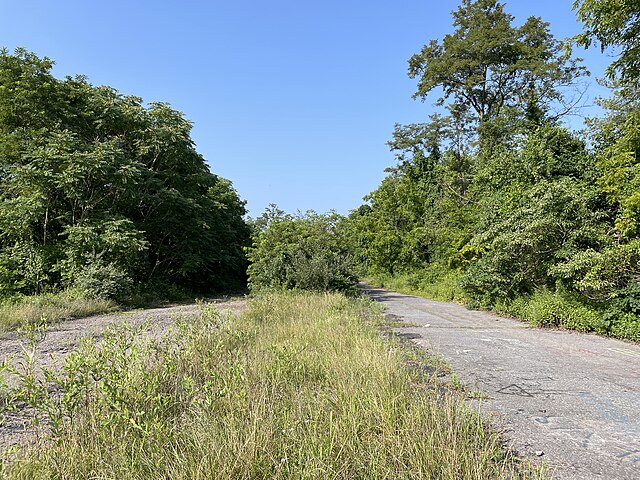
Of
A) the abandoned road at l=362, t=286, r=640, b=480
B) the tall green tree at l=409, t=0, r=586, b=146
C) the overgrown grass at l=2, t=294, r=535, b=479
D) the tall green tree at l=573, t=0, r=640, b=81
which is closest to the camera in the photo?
the overgrown grass at l=2, t=294, r=535, b=479

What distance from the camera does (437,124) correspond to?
3184 cm

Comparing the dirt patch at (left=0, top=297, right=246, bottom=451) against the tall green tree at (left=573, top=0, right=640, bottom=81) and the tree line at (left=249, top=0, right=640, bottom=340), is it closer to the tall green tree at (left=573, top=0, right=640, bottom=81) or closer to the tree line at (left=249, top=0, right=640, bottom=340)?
the tree line at (left=249, top=0, right=640, bottom=340)

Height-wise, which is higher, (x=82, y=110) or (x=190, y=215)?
(x=82, y=110)

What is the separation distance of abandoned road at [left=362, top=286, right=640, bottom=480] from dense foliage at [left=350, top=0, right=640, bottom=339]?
1.64 metres

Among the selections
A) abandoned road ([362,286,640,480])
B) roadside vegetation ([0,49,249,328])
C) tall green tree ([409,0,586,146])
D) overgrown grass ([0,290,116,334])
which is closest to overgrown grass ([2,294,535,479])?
abandoned road ([362,286,640,480])

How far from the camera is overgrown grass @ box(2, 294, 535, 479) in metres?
2.30

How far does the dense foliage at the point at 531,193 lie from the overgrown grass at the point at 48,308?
13475mm

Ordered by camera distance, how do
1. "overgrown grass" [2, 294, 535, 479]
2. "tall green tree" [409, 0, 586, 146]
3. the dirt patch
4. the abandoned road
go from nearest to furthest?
"overgrown grass" [2, 294, 535, 479]
the abandoned road
the dirt patch
"tall green tree" [409, 0, 586, 146]

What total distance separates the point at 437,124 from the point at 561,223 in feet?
80.0

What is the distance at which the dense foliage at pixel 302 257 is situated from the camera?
13328 millimetres

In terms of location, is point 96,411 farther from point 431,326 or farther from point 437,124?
point 437,124

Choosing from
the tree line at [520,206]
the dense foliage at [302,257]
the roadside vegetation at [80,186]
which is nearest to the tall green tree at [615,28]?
the tree line at [520,206]

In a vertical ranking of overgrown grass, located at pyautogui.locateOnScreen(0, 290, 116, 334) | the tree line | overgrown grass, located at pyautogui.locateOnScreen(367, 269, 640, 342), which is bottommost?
overgrown grass, located at pyautogui.locateOnScreen(0, 290, 116, 334)

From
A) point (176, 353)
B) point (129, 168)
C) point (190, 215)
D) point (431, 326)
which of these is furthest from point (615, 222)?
point (190, 215)
